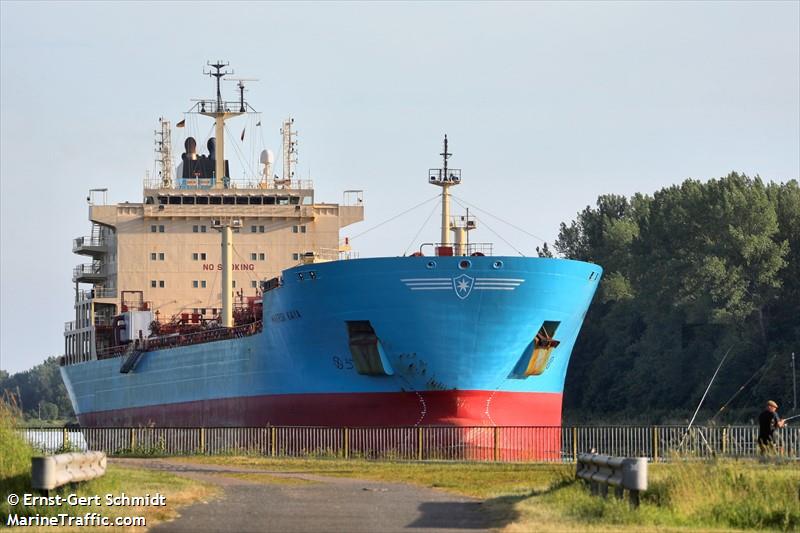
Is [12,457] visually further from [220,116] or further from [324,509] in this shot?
[220,116]

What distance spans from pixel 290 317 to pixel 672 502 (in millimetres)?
24135

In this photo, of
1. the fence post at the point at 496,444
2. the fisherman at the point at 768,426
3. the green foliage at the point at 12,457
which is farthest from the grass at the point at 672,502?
the fence post at the point at 496,444

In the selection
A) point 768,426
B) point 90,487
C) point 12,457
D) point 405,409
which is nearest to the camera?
point 90,487

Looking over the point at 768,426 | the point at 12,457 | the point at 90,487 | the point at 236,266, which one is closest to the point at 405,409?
the point at 768,426

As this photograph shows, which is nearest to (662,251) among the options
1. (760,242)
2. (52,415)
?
(760,242)

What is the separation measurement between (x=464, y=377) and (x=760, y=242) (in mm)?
37155

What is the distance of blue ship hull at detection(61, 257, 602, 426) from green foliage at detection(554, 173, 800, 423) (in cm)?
2707

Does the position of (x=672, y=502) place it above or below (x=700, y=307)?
below

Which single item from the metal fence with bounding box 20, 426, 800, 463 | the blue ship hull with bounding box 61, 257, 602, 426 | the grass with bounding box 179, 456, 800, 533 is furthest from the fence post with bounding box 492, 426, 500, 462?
the grass with bounding box 179, 456, 800, 533

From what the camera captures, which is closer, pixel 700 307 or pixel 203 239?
pixel 203 239

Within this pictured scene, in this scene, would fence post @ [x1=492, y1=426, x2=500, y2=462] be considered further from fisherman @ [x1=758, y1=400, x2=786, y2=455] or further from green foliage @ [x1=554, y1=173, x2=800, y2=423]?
green foliage @ [x1=554, y1=173, x2=800, y2=423]

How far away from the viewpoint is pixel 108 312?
61031mm

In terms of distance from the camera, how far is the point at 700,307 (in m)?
72.4

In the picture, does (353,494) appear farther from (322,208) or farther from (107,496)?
(322,208)
